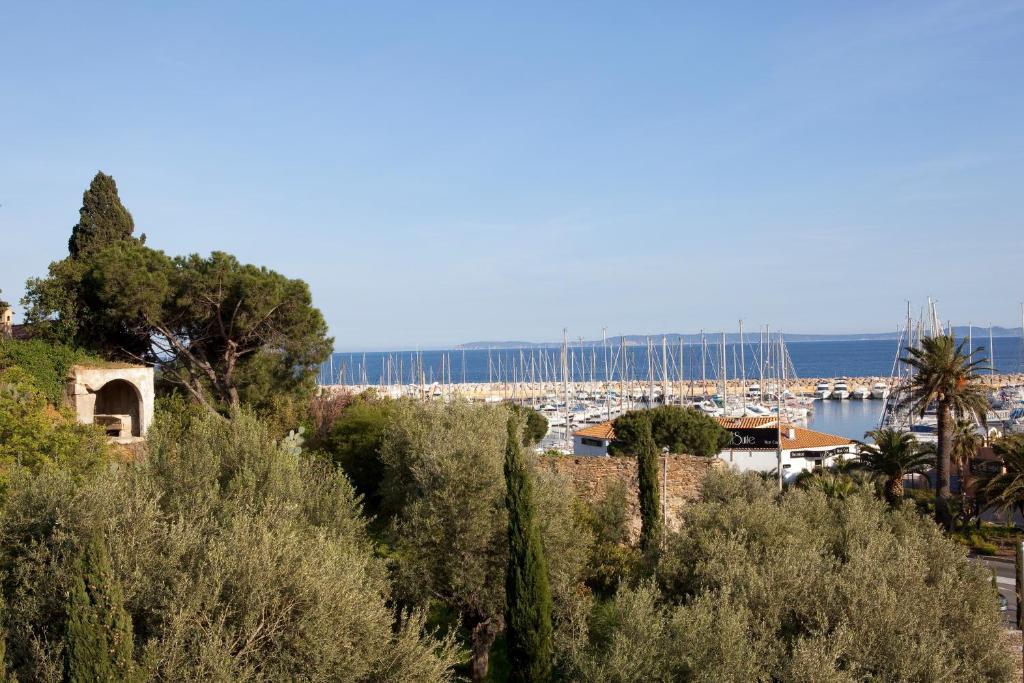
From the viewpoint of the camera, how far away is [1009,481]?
3061 centimetres

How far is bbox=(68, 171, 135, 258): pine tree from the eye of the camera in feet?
96.5

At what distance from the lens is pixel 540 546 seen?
15961mm

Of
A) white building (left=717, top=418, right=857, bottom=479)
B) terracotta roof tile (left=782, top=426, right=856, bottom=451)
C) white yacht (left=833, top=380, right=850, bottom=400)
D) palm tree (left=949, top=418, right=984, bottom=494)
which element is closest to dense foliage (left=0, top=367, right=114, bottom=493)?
white building (left=717, top=418, right=857, bottom=479)

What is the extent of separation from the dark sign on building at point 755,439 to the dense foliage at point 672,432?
1962 mm

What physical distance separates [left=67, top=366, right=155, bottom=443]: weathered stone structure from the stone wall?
40.2 feet

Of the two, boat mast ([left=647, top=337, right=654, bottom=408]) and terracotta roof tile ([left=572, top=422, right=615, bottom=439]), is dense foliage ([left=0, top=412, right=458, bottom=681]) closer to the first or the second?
terracotta roof tile ([left=572, top=422, right=615, bottom=439])

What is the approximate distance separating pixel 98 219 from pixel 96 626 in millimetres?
23114

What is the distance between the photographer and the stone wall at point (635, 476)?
24938 mm

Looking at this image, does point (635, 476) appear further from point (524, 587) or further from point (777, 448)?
point (777, 448)

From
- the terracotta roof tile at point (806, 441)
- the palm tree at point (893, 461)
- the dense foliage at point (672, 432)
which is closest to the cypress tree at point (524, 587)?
the dense foliage at point (672, 432)

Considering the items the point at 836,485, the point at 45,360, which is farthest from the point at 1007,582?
the point at 45,360

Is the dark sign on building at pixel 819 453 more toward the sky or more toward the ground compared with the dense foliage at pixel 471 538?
more toward the ground

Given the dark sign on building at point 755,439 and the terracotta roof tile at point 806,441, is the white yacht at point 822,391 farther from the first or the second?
the dark sign on building at point 755,439

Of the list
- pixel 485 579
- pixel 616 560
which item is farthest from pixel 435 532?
pixel 616 560
